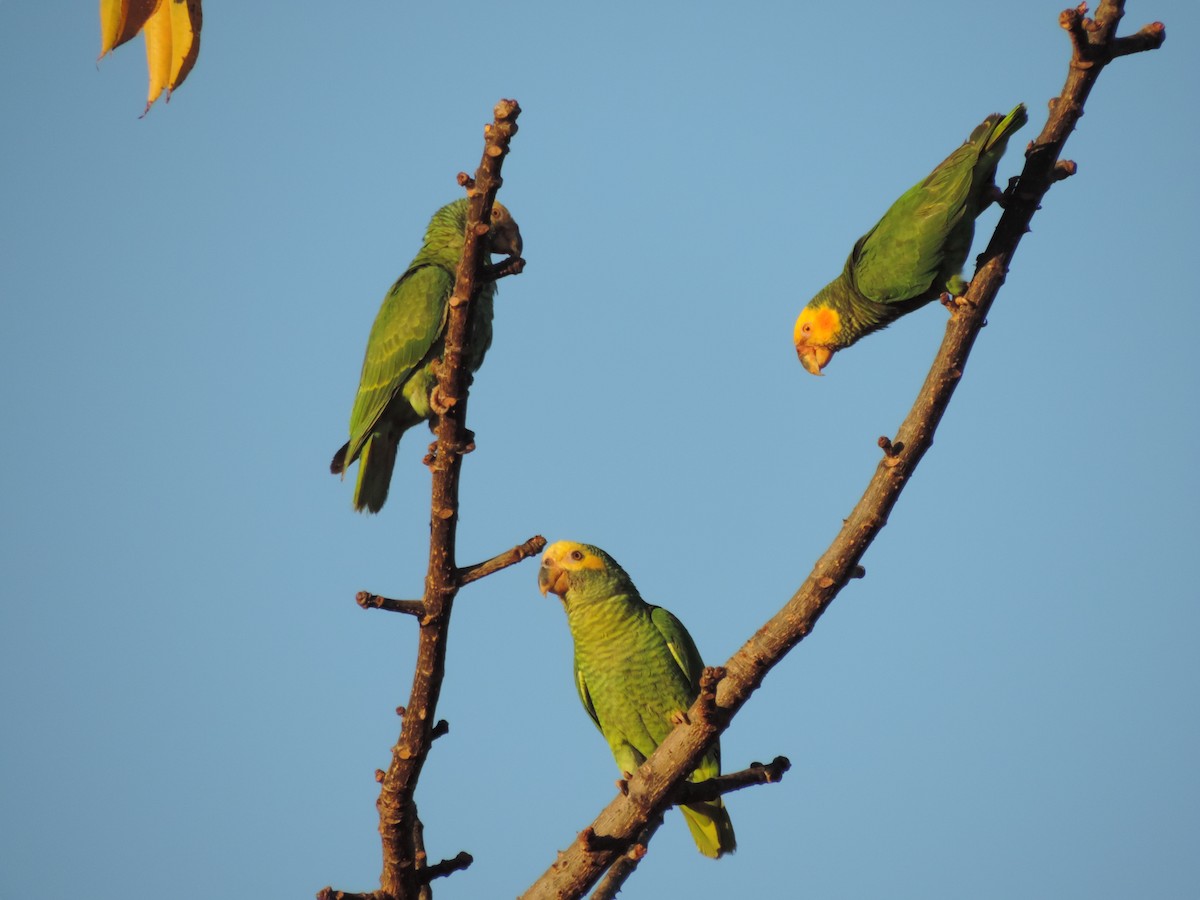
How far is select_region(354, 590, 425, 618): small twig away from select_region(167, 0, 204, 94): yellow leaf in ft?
7.29

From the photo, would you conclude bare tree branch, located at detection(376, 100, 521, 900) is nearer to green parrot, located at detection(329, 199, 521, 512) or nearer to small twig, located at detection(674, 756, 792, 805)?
small twig, located at detection(674, 756, 792, 805)

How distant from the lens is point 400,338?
655 cm

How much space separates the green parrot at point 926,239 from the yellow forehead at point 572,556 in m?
2.37

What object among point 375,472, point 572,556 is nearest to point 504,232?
point 375,472

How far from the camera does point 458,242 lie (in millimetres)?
6961

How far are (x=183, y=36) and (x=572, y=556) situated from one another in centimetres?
480

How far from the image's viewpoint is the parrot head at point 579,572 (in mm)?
6348

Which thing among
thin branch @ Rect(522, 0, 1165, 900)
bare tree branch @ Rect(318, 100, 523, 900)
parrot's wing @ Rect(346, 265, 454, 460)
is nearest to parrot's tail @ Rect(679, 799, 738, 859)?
thin branch @ Rect(522, 0, 1165, 900)

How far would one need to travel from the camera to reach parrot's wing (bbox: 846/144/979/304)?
5781 mm

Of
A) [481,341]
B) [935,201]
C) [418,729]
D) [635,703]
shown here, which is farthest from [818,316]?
[418,729]

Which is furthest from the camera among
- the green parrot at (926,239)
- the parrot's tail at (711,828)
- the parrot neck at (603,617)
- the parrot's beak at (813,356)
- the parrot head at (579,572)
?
the parrot's beak at (813,356)

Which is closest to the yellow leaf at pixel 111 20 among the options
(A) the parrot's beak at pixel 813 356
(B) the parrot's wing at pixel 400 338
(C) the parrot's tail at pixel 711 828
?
(B) the parrot's wing at pixel 400 338

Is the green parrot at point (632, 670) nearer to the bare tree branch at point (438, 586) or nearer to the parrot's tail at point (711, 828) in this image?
the parrot's tail at point (711, 828)

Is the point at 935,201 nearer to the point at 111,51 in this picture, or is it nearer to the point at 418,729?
the point at 418,729
